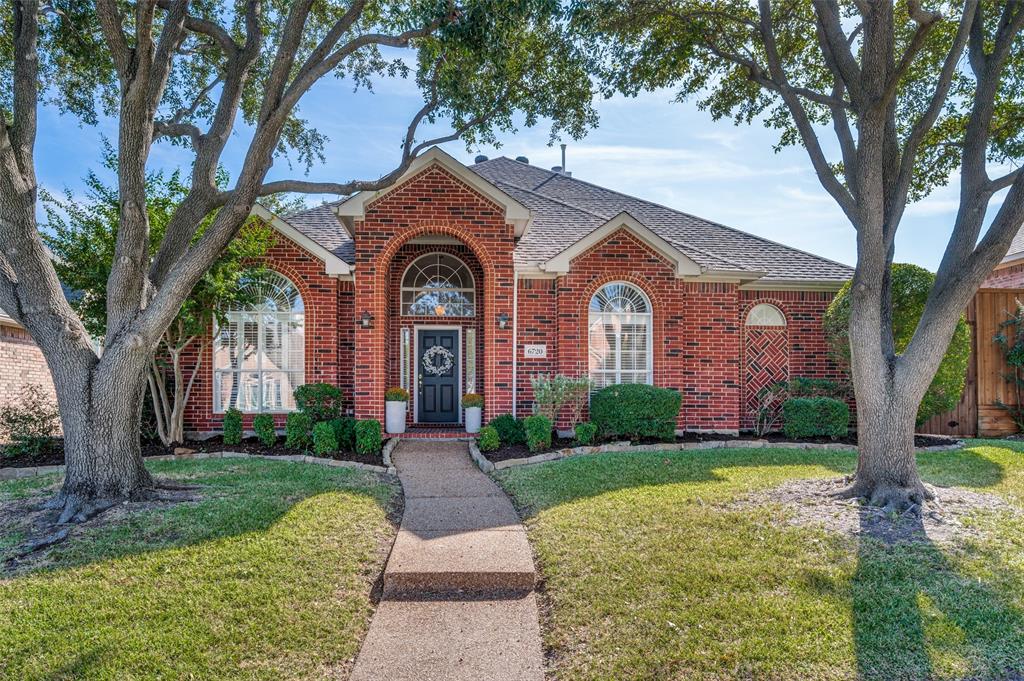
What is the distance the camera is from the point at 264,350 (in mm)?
11367

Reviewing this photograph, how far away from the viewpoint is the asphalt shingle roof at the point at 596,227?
1228 centimetres

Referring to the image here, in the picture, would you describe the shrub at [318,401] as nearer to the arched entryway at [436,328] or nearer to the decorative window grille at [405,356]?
the arched entryway at [436,328]

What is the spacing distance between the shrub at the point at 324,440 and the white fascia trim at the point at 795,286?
28.4 ft

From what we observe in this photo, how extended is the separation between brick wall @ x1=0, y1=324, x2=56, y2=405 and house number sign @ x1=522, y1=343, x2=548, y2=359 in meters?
10.0

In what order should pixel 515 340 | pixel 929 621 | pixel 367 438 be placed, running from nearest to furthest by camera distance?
pixel 929 621 → pixel 367 438 → pixel 515 340

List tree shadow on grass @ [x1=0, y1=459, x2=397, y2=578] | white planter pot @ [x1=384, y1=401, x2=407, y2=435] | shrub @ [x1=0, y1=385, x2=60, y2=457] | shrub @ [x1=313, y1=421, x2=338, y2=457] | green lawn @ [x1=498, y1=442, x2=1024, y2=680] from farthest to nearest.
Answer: white planter pot @ [x1=384, y1=401, x2=407, y2=435]
shrub @ [x1=0, y1=385, x2=60, y2=457]
shrub @ [x1=313, y1=421, x2=338, y2=457]
tree shadow on grass @ [x1=0, y1=459, x2=397, y2=578]
green lawn @ [x1=498, y1=442, x2=1024, y2=680]

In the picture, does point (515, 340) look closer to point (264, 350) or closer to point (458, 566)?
point (264, 350)

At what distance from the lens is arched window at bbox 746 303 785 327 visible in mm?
12365

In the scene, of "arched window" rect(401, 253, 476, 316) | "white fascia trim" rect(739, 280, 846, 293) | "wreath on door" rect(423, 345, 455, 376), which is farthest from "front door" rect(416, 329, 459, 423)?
"white fascia trim" rect(739, 280, 846, 293)

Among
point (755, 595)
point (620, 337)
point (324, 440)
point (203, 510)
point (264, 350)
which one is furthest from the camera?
point (620, 337)

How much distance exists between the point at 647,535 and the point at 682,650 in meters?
1.77

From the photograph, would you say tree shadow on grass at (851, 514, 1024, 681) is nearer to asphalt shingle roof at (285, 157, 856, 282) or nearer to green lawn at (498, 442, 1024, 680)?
green lawn at (498, 442, 1024, 680)

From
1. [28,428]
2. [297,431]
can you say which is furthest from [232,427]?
[28,428]

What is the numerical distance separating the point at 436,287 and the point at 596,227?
3777mm
